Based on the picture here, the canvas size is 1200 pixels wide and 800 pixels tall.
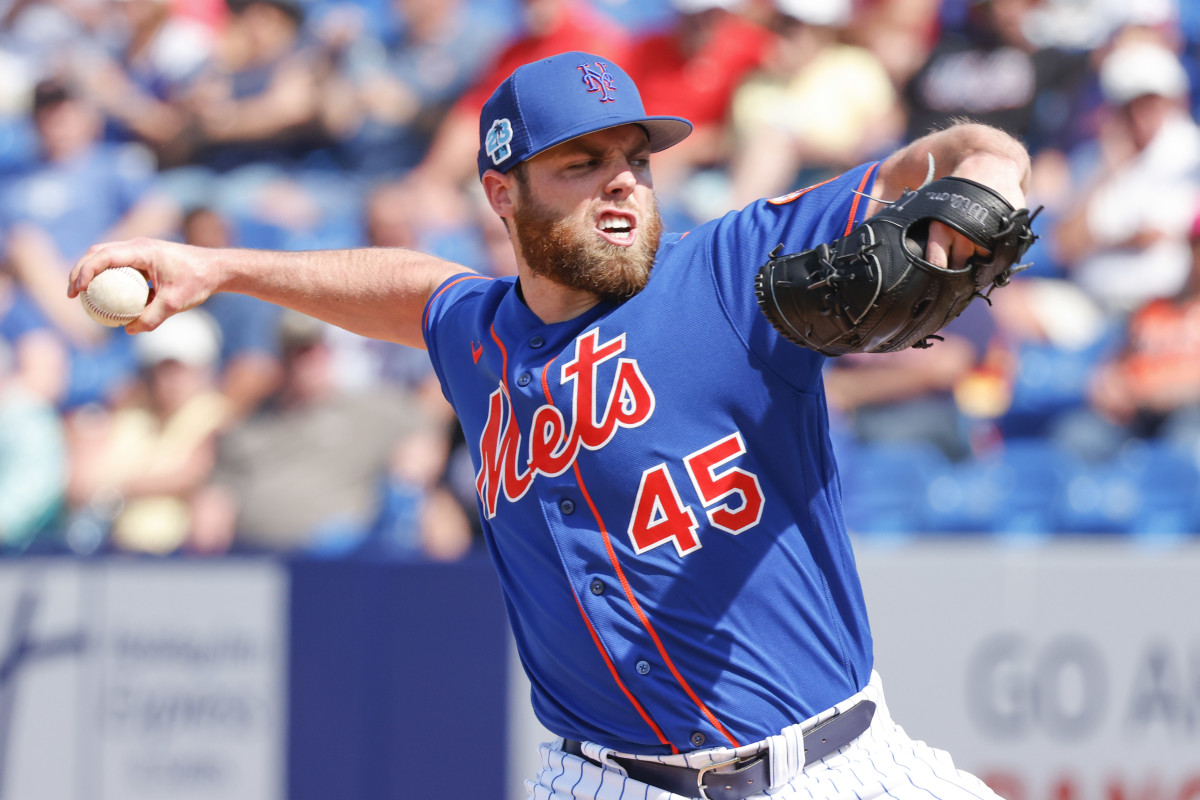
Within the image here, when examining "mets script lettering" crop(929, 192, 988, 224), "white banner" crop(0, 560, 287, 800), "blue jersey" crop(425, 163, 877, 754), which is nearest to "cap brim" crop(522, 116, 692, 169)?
"blue jersey" crop(425, 163, 877, 754)

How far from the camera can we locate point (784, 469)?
227cm

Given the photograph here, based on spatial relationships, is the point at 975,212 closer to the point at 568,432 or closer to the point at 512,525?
the point at 568,432

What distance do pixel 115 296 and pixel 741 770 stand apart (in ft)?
5.11

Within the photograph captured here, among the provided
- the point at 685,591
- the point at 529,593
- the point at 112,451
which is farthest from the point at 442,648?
the point at 112,451

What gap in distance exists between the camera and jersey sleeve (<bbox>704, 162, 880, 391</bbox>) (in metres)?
2.13

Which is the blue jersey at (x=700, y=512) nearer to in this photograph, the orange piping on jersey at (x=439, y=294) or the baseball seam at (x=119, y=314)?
the orange piping on jersey at (x=439, y=294)

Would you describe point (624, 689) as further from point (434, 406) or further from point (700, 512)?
point (434, 406)

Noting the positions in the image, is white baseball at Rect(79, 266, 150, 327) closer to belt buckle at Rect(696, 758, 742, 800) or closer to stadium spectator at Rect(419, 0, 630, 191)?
belt buckle at Rect(696, 758, 742, 800)

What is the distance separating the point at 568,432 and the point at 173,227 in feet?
17.6

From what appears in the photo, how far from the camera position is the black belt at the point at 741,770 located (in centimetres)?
226

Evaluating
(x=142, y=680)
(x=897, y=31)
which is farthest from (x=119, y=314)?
(x=897, y=31)

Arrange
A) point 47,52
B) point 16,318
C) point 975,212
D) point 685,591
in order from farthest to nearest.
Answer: point 47,52 → point 16,318 → point 685,591 → point 975,212

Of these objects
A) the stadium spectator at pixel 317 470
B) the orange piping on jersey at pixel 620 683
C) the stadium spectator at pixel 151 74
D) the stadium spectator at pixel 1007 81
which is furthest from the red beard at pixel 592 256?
the stadium spectator at pixel 151 74

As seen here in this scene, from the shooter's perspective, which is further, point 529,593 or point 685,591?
point 529,593
